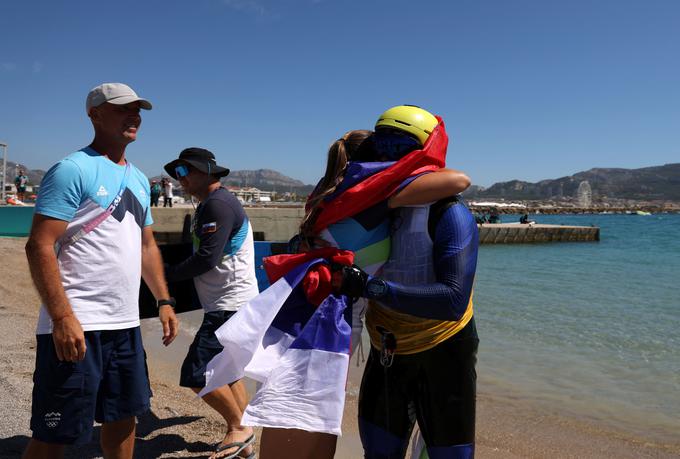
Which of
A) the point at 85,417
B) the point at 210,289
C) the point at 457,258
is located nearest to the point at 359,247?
the point at 457,258

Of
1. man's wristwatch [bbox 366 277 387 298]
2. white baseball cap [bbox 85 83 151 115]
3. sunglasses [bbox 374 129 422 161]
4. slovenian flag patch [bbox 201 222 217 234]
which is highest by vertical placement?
white baseball cap [bbox 85 83 151 115]

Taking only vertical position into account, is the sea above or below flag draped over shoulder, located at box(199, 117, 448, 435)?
below

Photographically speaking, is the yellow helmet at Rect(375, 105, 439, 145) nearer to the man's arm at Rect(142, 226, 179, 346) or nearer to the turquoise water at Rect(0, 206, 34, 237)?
the man's arm at Rect(142, 226, 179, 346)

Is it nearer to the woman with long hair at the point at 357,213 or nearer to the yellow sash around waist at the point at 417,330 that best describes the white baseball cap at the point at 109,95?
the woman with long hair at the point at 357,213

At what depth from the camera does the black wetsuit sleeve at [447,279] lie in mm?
1824

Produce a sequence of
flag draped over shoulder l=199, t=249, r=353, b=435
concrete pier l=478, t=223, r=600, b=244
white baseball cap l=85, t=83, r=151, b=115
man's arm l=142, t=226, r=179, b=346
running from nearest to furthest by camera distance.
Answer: flag draped over shoulder l=199, t=249, r=353, b=435
white baseball cap l=85, t=83, r=151, b=115
man's arm l=142, t=226, r=179, b=346
concrete pier l=478, t=223, r=600, b=244

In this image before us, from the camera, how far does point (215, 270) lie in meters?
3.57

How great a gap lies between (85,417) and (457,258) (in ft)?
5.90

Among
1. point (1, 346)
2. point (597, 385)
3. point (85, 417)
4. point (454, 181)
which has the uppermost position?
point (454, 181)

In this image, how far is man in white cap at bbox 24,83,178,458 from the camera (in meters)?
2.27

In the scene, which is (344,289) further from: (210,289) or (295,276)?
(210,289)

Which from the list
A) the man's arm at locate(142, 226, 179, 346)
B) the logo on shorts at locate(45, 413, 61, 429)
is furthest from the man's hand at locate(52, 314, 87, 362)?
the man's arm at locate(142, 226, 179, 346)

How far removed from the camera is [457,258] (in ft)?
6.11

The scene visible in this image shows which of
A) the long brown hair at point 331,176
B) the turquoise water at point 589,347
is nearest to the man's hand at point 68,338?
the long brown hair at point 331,176
